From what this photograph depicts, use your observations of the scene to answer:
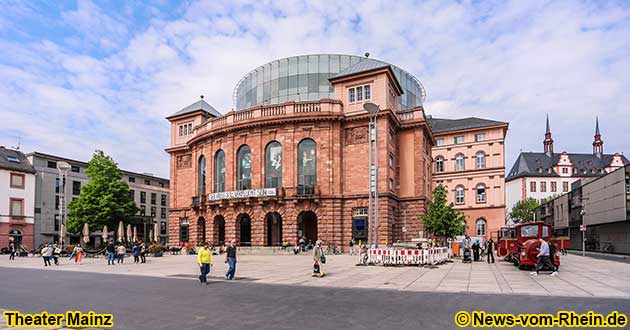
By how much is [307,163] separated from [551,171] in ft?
287

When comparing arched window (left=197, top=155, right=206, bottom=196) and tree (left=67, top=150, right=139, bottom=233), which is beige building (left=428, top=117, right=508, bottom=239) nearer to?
arched window (left=197, top=155, right=206, bottom=196)

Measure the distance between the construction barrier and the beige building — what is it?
48541 millimetres

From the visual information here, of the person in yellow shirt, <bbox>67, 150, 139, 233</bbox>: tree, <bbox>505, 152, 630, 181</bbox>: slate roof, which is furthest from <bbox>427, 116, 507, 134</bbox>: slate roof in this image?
the person in yellow shirt

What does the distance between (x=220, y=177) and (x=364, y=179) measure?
1704 centimetres

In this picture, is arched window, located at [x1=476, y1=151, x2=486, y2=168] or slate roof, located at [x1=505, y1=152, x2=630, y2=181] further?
slate roof, located at [x1=505, y1=152, x2=630, y2=181]

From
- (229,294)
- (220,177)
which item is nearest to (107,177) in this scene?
(220,177)

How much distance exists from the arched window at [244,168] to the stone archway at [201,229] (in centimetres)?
858

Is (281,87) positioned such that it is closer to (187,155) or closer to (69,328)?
(187,155)

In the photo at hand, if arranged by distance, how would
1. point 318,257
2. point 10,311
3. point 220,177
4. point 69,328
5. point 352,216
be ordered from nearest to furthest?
point 69,328
point 10,311
point 318,257
point 352,216
point 220,177

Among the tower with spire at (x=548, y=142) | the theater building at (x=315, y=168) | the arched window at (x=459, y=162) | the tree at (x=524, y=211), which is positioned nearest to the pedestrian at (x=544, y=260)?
Answer: the theater building at (x=315, y=168)

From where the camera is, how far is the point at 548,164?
114 meters

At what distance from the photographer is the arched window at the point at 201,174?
182ft

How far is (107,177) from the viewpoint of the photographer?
181ft

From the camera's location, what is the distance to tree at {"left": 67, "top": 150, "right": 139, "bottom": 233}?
53344mm
